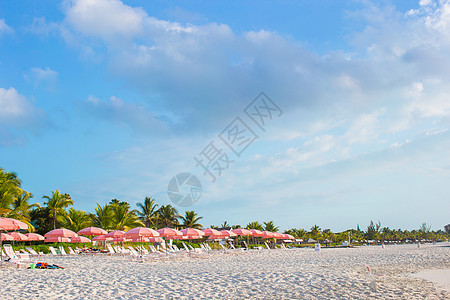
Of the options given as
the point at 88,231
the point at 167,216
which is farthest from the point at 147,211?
the point at 88,231

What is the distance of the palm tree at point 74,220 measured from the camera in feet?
103

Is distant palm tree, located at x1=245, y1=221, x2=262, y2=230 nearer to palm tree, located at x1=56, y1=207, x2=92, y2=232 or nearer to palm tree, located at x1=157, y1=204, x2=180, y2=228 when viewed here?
palm tree, located at x1=157, y1=204, x2=180, y2=228

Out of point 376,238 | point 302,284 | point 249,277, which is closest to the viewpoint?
point 302,284

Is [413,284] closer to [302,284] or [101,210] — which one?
[302,284]

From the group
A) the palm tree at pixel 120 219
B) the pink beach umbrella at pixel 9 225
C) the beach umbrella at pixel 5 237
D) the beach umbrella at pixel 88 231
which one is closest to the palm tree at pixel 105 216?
the palm tree at pixel 120 219

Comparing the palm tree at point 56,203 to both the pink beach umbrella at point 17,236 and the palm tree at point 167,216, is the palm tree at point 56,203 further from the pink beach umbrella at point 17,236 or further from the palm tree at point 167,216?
the palm tree at point 167,216

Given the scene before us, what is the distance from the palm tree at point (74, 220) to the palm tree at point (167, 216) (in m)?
12.6

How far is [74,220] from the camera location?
106ft

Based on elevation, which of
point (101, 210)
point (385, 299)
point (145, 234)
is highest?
point (101, 210)

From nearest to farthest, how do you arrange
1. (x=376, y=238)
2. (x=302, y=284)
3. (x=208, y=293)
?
(x=208, y=293) < (x=302, y=284) < (x=376, y=238)

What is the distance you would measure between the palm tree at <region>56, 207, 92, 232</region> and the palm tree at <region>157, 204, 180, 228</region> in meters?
12.6

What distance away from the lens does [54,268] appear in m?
13.4

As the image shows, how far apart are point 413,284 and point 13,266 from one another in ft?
44.5

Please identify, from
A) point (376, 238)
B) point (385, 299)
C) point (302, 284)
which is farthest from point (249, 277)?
point (376, 238)
